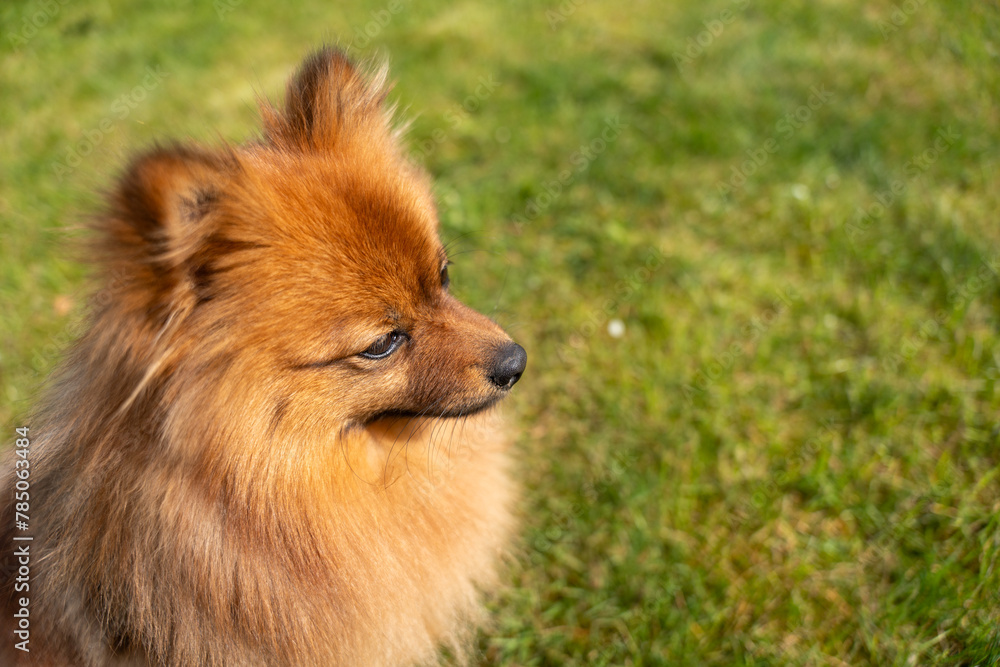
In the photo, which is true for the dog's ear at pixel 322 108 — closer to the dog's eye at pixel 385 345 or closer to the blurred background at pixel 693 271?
the blurred background at pixel 693 271

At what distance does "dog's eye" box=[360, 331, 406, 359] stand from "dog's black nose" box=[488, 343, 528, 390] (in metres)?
0.30

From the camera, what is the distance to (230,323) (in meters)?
1.60

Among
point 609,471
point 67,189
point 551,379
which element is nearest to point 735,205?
point 551,379

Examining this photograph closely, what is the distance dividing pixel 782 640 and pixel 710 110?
4.24 meters

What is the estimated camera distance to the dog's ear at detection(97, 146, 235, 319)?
4.42 ft

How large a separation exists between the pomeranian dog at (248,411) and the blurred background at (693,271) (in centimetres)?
28

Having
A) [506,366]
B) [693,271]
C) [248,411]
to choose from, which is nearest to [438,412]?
[506,366]

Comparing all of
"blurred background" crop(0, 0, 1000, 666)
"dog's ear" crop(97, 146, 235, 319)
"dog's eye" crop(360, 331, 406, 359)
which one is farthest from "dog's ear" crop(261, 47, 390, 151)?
"dog's eye" crop(360, 331, 406, 359)

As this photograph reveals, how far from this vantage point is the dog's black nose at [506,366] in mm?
1978

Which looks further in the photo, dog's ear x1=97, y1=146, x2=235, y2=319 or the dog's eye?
the dog's eye

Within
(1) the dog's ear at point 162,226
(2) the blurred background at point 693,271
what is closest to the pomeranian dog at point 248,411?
(1) the dog's ear at point 162,226

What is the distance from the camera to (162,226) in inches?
54.5

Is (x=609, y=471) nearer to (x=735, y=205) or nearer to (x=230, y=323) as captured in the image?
(x=230, y=323)

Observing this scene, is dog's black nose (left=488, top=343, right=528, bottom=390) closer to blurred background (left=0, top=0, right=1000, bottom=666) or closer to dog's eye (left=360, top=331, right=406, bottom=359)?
dog's eye (left=360, top=331, right=406, bottom=359)
